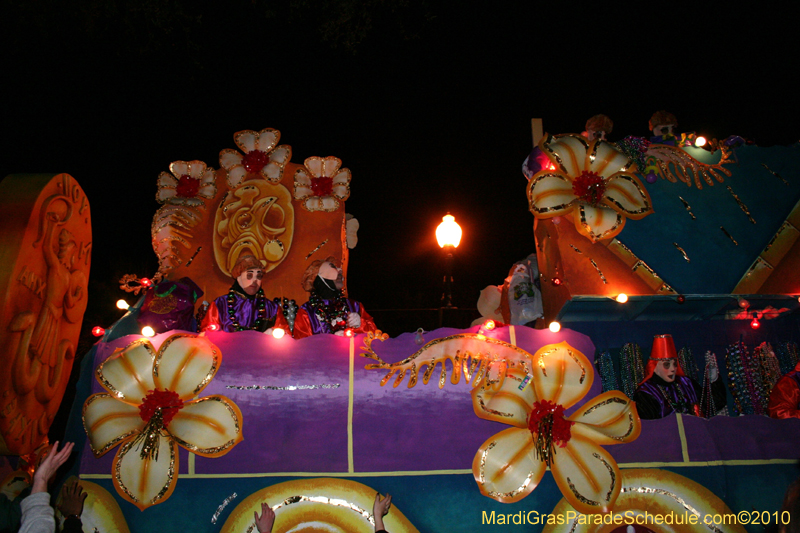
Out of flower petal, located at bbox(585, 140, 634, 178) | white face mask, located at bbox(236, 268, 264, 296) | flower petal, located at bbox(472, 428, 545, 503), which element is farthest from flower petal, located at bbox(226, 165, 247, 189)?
flower petal, located at bbox(472, 428, 545, 503)

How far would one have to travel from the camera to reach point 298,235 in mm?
5777

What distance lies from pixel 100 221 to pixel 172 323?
18.1ft

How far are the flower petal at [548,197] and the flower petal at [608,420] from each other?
5.43 feet

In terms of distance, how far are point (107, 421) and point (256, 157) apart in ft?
9.96

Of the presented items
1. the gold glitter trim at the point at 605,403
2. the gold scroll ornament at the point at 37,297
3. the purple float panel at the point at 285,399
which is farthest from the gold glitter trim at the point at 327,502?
the gold scroll ornament at the point at 37,297

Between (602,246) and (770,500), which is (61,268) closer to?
(602,246)

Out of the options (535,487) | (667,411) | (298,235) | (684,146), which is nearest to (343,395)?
(535,487)

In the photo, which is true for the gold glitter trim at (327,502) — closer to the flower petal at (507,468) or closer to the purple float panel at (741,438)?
the flower petal at (507,468)

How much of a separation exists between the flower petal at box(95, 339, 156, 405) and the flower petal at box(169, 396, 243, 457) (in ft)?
1.07

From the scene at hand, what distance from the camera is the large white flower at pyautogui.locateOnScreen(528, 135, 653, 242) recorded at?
493 centimetres

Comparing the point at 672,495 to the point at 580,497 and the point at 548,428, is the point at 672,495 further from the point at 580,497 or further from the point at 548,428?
the point at 548,428

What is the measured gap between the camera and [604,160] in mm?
Answer: 5078

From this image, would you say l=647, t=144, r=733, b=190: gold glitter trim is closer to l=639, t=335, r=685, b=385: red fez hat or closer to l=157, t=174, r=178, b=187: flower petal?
l=639, t=335, r=685, b=385: red fez hat

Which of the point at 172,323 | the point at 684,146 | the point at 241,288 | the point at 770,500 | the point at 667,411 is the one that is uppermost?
the point at 684,146
